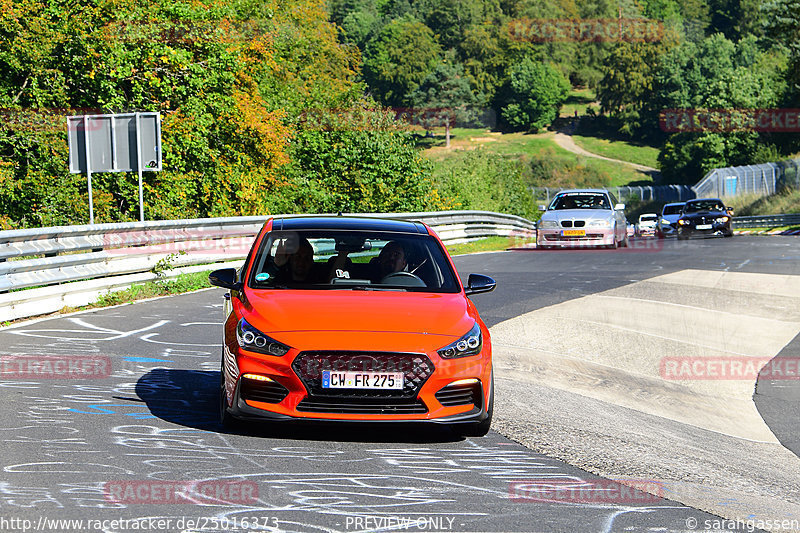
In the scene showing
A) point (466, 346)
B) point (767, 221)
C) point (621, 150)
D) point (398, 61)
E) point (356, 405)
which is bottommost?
point (767, 221)

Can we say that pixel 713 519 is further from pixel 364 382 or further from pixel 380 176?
pixel 380 176

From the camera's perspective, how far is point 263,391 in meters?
6.48

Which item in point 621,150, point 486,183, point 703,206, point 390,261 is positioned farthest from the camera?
point 621,150

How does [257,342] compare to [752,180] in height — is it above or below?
below

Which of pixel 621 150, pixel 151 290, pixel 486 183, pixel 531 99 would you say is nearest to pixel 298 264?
pixel 151 290

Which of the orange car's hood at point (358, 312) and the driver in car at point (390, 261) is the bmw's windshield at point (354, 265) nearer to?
the driver in car at point (390, 261)

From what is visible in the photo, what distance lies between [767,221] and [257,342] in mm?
52175

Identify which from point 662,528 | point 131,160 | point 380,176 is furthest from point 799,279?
point 380,176

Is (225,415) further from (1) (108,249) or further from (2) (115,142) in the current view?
→ (2) (115,142)

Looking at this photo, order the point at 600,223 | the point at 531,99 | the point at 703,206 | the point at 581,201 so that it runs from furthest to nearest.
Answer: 1. the point at 531,99
2. the point at 703,206
3. the point at 581,201
4. the point at 600,223

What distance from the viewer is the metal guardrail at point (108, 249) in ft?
41.7

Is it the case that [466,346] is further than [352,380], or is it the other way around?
[466,346]

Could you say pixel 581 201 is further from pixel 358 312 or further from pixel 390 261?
pixel 358 312

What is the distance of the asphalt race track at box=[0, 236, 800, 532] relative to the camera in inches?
198
